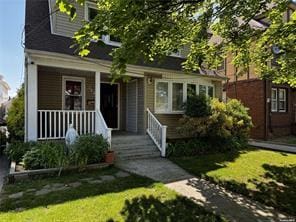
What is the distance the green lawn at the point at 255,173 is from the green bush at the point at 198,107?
1810mm

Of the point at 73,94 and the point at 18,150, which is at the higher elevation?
the point at 73,94

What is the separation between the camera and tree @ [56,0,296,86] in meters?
4.29

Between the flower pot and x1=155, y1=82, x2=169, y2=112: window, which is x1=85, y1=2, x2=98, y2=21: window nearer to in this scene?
x1=155, y1=82, x2=169, y2=112: window

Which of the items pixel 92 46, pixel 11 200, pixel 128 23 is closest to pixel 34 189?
pixel 11 200

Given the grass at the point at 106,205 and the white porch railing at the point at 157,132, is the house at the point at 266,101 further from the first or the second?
the grass at the point at 106,205

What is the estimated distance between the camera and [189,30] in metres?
7.18

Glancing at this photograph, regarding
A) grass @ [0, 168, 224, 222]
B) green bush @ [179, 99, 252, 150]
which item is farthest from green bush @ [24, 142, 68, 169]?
green bush @ [179, 99, 252, 150]

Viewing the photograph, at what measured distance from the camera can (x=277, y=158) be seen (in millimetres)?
10039

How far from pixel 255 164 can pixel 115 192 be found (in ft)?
17.8

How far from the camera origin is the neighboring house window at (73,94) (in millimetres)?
11039

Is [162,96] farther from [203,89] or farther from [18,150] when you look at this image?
[18,150]

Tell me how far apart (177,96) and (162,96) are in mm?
917

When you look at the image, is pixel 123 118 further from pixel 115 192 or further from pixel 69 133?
pixel 115 192

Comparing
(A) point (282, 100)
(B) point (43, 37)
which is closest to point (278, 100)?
(A) point (282, 100)
